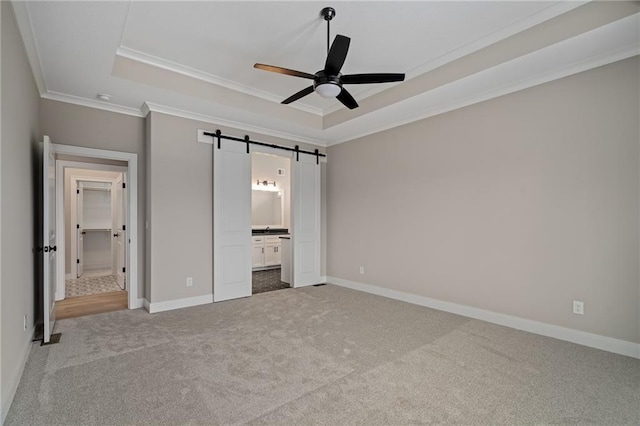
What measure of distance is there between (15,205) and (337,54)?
2.72 metres

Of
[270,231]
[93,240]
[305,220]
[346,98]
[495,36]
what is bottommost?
[93,240]

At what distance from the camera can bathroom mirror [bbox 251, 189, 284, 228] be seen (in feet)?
27.0

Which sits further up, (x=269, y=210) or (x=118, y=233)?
(x=269, y=210)

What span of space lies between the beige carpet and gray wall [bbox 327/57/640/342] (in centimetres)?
51

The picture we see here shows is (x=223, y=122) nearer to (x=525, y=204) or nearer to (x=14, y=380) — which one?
(x=14, y=380)

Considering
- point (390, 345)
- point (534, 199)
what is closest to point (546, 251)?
point (534, 199)

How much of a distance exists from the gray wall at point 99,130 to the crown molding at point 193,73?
43.1 inches

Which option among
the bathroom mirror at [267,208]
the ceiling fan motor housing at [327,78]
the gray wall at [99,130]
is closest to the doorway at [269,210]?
the bathroom mirror at [267,208]

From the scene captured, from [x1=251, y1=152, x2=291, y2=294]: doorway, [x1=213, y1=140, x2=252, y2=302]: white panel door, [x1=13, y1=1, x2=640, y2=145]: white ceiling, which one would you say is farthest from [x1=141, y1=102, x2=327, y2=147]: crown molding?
[x1=251, y1=152, x2=291, y2=294]: doorway

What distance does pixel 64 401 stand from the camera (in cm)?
208

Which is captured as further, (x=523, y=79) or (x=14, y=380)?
(x=523, y=79)

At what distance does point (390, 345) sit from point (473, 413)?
3.56 ft

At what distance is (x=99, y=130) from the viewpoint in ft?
13.2

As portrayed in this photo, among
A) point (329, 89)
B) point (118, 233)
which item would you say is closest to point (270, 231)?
point (118, 233)
